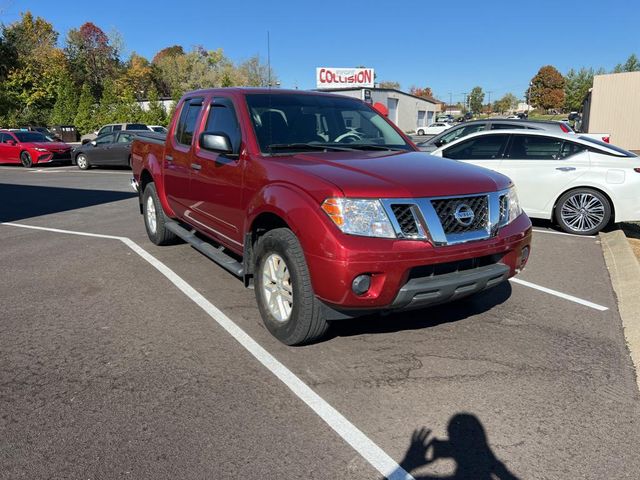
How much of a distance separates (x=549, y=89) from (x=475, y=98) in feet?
84.2

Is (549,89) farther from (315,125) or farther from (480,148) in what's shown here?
(315,125)

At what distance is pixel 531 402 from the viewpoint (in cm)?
318

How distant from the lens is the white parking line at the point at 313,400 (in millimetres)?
2604

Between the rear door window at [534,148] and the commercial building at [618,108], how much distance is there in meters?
25.0

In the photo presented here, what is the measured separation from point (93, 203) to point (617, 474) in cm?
1114

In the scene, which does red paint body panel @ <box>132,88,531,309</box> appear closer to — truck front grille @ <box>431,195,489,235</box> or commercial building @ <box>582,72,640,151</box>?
truck front grille @ <box>431,195,489,235</box>

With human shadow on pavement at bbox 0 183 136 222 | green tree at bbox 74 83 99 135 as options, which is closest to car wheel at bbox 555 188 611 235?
human shadow on pavement at bbox 0 183 136 222

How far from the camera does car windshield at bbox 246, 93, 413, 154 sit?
4379mm

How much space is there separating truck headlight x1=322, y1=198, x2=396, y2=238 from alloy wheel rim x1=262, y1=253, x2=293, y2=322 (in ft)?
2.15

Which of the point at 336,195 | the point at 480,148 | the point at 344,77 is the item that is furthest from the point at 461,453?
the point at 344,77

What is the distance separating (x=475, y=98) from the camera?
120 metres

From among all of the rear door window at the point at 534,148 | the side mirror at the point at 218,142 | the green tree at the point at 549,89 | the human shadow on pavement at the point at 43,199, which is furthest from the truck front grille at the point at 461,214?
the green tree at the point at 549,89

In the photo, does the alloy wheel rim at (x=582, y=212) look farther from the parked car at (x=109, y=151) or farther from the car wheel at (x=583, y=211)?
the parked car at (x=109, y=151)

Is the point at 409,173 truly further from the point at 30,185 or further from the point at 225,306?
the point at 30,185
